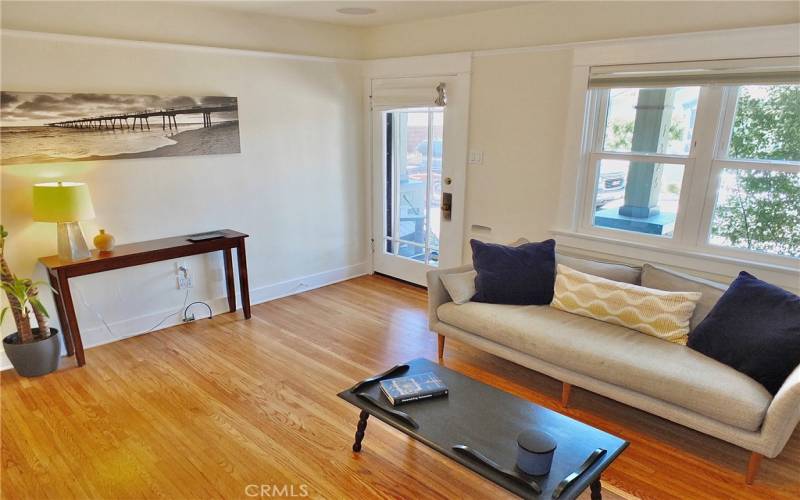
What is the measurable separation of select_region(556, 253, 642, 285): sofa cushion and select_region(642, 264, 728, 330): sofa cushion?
2.5 inches

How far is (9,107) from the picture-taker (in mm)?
2832

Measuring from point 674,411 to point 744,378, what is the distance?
34 centimetres

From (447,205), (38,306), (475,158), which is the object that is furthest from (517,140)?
(38,306)

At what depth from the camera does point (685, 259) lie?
3000 mm

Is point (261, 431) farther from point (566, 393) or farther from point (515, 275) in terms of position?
point (515, 275)

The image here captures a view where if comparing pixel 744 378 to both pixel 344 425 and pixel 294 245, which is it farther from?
pixel 294 245

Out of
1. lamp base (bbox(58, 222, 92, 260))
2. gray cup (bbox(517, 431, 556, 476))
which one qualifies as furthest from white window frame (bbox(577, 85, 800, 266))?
lamp base (bbox(58, 222, 92, 260))

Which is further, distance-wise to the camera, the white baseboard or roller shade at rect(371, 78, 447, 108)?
roller shade at rect(371, 78, 447, 108)

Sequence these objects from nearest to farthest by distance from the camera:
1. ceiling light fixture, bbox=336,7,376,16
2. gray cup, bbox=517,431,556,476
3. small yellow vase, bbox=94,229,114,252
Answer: gray cup, bbox=517,431,556,476 → small yellow vase, bbox=94,229,114,252 → ceiling light fixture, bbox=336,7,376,16

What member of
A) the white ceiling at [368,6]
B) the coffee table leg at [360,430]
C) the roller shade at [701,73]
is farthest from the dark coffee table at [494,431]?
the white ceiling at [368,6]

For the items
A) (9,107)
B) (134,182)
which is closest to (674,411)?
(134,182)

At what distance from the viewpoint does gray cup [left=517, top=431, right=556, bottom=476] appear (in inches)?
64.4

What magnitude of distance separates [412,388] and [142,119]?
269cm

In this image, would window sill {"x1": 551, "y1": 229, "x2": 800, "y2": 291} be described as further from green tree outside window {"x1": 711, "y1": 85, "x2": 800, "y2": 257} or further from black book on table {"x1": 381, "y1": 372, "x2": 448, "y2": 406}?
black book on table {"x1": 381, "y1": 372, "x2": 448, "y2": 406}
